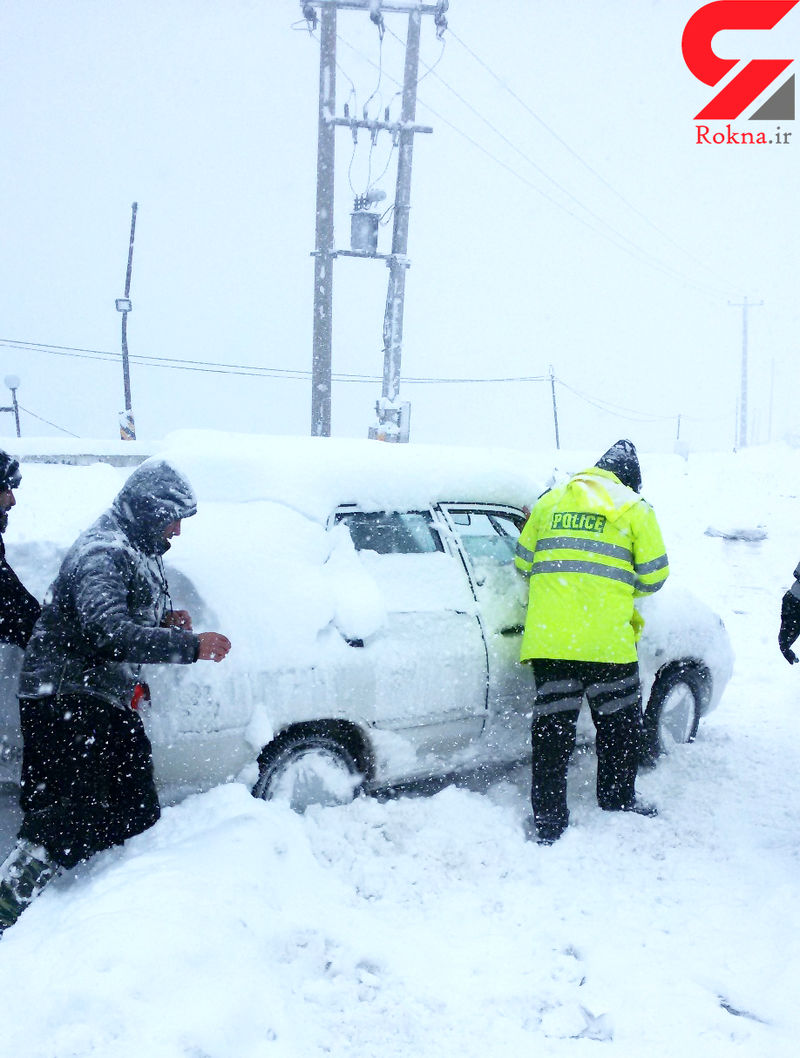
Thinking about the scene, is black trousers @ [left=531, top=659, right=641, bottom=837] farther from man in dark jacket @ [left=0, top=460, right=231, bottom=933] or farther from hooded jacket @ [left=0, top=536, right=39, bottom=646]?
hooded jacket @ [left=0, top=536, right=39, bottom=646]

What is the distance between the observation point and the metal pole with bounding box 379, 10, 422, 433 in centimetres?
1401

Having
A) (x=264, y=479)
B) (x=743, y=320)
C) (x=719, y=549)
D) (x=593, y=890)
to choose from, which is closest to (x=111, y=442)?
(x=719, y=549)

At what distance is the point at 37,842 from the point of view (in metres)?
2.78

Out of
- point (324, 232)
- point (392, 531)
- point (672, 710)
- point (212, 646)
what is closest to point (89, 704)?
point (212, 646)

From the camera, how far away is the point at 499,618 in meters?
3.99

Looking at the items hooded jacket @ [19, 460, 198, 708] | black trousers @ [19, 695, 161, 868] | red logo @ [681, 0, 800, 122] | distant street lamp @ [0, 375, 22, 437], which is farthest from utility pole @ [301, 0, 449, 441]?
distant street lamp @ [0, 375, 22, 437]

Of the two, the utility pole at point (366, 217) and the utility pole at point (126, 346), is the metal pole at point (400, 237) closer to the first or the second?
the utility pole at point (366, 217)

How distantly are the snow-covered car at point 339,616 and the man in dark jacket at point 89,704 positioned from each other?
0.20 m

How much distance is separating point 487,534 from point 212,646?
1.81 m

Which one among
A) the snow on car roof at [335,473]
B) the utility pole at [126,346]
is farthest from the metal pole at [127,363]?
the snow on car roof at [335,473]

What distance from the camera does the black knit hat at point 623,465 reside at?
4.00 metres

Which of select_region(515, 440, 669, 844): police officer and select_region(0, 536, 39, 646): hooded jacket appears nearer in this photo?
select_region(0, 536, 39, 646): hooded jacket

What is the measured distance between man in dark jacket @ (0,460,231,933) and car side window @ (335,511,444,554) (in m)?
0.97

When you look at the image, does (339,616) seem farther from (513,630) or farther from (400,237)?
(400,237)
